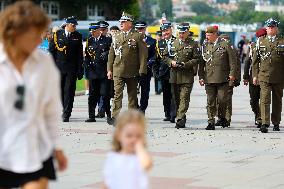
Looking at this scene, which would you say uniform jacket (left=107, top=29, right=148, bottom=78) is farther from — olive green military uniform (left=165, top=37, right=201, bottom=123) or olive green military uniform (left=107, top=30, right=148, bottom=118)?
olive green military uniform (left=165, top=37, right=201, bottom=123)

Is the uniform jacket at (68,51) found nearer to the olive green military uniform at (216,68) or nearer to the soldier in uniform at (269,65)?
the olive green military uniform at (216,68)

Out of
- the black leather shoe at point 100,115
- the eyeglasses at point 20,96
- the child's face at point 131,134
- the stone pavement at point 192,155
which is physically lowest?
the black leather shoe at point 100,115

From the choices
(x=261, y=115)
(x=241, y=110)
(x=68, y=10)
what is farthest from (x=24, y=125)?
(x=68, y=10)

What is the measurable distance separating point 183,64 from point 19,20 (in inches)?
448

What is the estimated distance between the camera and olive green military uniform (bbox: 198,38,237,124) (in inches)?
681

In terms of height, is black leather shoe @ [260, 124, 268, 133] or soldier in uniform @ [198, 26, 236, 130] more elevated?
soldier in uniform @ [198, 26, 236, 130]

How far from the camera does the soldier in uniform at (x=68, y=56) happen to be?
18.6m

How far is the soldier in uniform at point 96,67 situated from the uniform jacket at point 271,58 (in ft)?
9.71

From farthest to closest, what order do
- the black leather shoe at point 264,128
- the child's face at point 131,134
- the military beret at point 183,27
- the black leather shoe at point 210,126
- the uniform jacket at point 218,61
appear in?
the military beret at point 183,27 < the uniform jacket at point 218,61 < the black leather shoe at point 210,126 < the black leather shoe at point 264,128 < the child's face at point 131,134

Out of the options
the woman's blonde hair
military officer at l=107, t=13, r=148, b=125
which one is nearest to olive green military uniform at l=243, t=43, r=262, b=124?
military officer at l=107, t=13, r=148, b=125

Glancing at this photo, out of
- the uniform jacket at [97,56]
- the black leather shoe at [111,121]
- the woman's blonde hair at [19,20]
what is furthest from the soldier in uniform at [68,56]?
the woman's blonde hair at [19,20]

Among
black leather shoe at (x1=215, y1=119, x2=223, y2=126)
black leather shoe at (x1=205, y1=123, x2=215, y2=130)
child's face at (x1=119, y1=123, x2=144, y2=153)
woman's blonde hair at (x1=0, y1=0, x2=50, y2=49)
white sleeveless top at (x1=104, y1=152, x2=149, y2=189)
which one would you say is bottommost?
black leather shoe at (x1=215, y1=119, x2=223, y2=126)

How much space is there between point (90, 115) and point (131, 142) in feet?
41.4

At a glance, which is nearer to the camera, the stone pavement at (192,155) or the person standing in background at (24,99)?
the person standing in background at (24,99)
